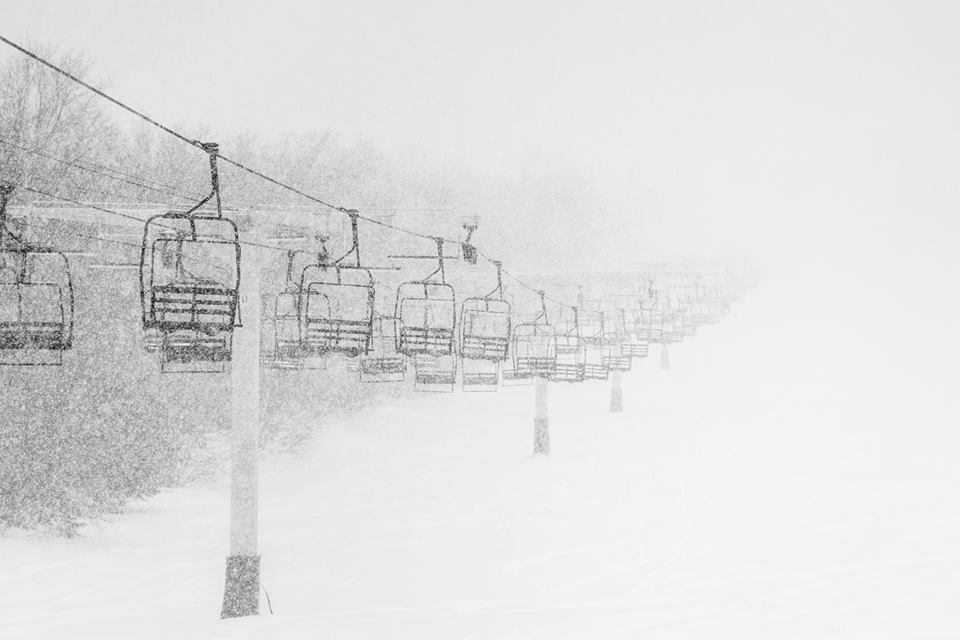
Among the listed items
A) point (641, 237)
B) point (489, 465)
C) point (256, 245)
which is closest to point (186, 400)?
point (489, 465)

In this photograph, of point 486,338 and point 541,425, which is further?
point 541,425

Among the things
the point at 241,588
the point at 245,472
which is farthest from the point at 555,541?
the point at 245,472

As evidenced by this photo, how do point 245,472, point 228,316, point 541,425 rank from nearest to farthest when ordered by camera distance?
point 245,472, point 228,316, point 541,425

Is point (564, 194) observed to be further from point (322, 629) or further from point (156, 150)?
point (322, 629)

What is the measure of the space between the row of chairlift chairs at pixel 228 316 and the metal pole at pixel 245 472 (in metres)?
0.29

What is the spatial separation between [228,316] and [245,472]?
8.45 feet

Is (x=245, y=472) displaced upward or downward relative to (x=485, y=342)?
downward

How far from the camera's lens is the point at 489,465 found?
25.4 m

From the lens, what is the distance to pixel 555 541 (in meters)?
16.0

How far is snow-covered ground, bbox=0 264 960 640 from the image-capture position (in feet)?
38.0

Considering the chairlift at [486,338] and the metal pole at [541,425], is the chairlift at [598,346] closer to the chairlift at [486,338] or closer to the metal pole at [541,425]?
the metal pole at [541,425]

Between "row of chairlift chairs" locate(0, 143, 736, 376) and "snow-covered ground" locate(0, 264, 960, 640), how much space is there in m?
2.75

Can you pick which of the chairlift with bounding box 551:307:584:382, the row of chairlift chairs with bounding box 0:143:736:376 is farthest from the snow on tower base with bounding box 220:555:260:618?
the chairlift with bounding box 551:307:584:382

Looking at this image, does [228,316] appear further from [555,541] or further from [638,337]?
[638,337]
